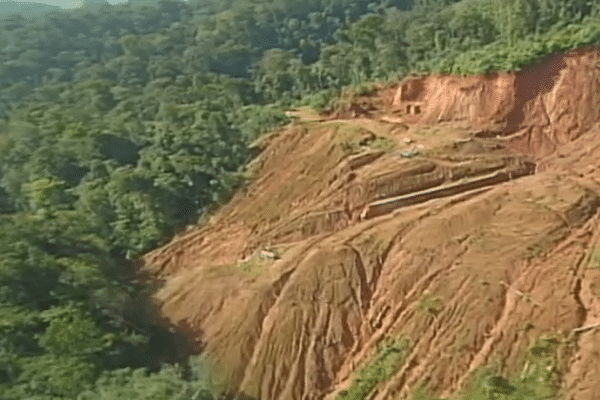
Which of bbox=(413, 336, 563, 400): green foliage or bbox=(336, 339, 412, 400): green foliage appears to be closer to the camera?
bbox=(413, 336, 563, 400): green foliage

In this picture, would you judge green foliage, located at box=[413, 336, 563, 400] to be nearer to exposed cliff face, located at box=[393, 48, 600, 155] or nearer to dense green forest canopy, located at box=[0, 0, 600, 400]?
dense green forest canopy, located at box=[0, 0, 600, 400]

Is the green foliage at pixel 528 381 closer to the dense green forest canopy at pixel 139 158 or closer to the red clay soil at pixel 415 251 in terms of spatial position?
the red clay soil at pixel 415 251

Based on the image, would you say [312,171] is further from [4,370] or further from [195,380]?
[4,370]

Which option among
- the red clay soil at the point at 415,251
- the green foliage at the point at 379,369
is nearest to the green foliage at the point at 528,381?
the red clay soil at the point at 415,251

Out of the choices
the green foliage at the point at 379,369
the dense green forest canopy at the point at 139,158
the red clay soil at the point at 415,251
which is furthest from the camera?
the red clay soil at the point at 415,251

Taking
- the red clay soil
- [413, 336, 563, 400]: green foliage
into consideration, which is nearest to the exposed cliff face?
the red clay soil

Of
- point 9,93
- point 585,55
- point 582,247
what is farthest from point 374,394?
point 9,93
